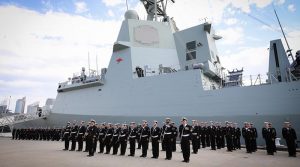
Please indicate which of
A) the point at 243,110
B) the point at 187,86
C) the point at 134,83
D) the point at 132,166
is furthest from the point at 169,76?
the point at 132,166

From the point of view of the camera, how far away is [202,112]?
444 inches

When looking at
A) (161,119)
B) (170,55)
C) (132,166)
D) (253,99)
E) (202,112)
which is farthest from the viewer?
(170,55)

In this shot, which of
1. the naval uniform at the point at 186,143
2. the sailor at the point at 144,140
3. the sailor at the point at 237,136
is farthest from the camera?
the sailor at the point at 237,136

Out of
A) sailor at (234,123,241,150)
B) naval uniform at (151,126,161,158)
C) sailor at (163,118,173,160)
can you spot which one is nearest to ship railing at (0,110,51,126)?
naval uniform at (151,126,161,158)

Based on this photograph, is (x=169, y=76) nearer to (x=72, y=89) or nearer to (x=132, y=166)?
(x=132, y=166)

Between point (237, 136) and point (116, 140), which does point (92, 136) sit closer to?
point (116, 140)

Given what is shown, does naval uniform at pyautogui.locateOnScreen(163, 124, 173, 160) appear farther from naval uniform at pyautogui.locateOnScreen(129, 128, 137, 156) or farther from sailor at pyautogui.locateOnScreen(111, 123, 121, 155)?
sailor at pyautogui.locateOnScreen(111, 123, 121, 155)

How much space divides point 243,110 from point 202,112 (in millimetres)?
1967

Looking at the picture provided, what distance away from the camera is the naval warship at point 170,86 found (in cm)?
1012

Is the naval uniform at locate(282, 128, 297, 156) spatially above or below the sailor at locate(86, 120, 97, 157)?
below

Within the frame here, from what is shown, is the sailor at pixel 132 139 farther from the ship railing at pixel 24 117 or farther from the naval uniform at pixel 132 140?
the ship railing at pixel 24 117

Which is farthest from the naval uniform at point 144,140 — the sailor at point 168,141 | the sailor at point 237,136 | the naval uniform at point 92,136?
the sailor at point 237,136

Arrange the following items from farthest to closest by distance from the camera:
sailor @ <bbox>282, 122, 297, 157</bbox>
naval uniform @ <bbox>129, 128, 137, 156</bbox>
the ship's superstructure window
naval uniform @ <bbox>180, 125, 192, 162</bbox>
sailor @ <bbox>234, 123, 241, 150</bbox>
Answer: the ship's superstructure window, sailor @ <bbox>234, 123, 241, 150</bbox>, naval uniform @ <bbox>129, 128, 137, 156</bbox>, sailor @ <bbox>282, 122, 297, 157</bbox>, naval uniform @ <bbox>180, 125, 192, 162</bbox>

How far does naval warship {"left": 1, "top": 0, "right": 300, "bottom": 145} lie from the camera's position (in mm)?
10117
